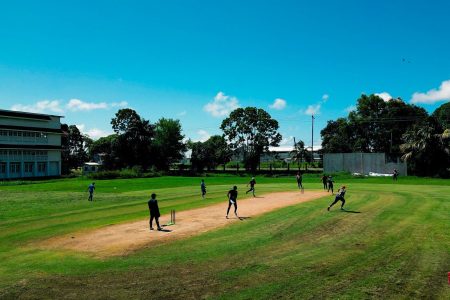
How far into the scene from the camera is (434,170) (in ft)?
233

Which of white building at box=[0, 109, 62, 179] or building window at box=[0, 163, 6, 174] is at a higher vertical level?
white building at box=[0, 109, 62, 179]

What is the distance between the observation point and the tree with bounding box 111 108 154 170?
348ft

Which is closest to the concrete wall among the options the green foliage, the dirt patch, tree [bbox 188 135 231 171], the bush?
→ the green foliage

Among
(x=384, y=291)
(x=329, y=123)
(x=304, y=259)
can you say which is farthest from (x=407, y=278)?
(x=329, y=123)

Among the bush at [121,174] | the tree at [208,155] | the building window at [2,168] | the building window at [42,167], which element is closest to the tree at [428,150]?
the tree at [208,155]

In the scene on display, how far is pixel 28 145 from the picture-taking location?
8869cm

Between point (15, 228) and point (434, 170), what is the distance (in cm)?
6799

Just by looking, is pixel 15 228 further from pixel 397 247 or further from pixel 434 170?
pixel 434 170

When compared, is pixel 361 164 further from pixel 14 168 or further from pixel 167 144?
pixel 14 168

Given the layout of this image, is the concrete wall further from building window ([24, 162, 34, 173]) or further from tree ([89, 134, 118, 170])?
building window ([24, 162, 34, 173])

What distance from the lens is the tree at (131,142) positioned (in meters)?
106

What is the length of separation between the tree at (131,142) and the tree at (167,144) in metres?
2.61

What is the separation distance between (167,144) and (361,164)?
2059 inches

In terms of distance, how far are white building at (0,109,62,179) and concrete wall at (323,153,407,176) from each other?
6301 centimetres
